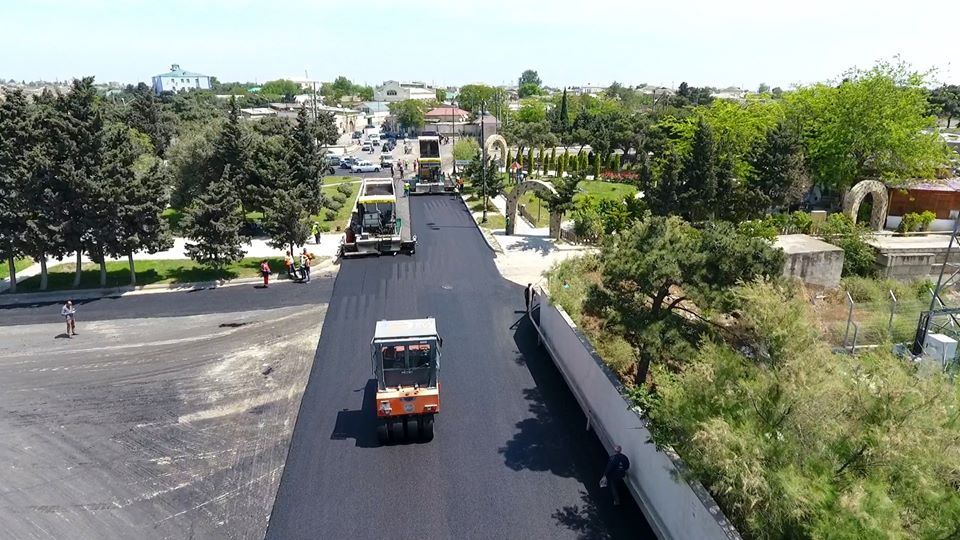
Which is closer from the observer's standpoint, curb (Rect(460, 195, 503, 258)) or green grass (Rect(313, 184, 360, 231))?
curb (Rect(460, 195, 503, 258))

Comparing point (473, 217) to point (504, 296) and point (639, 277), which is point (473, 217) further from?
point (639, 277)

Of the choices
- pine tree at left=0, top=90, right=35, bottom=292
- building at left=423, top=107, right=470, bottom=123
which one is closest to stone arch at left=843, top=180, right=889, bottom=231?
pine tree at left=0, top=90, right=35, bottom=292

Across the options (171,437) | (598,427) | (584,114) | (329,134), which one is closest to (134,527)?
(171,437)

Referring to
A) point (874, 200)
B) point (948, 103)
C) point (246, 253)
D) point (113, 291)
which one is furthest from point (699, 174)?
point (948, 103)

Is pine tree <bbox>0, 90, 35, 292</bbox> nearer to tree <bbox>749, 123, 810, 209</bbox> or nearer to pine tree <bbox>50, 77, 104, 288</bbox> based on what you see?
pine tree <bbox>50, 77, 104, 288</bbox>

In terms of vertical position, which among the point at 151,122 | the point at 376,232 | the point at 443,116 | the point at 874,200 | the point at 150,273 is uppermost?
the point at 443,116

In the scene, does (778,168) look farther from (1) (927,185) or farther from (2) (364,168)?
(2) (364,168)

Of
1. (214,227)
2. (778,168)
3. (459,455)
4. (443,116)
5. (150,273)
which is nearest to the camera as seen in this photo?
(459,455)
